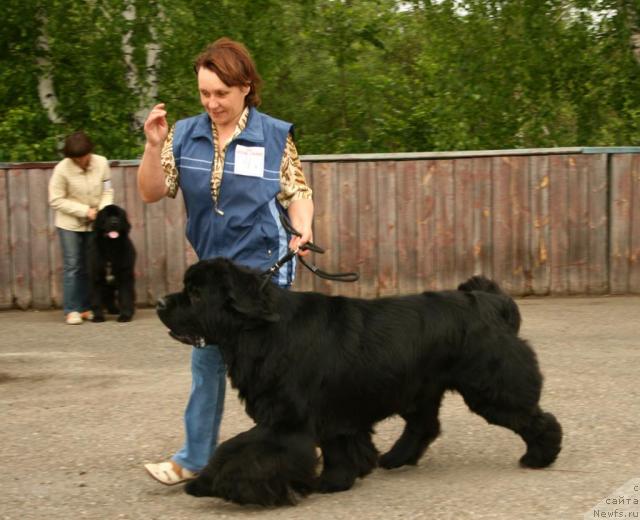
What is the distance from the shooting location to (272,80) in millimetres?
14453

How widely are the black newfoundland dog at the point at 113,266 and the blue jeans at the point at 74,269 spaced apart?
0.15 m

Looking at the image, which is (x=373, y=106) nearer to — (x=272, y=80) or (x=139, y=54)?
(x=272, y=80)

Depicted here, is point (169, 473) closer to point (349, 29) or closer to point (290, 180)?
point (290, 180)

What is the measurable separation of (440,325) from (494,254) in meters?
6.78

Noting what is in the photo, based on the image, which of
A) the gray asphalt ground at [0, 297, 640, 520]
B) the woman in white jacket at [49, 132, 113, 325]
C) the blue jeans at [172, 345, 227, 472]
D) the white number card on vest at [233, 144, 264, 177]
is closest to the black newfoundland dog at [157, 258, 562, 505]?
the gray asphalt ground at [0, 297, 640, 520]

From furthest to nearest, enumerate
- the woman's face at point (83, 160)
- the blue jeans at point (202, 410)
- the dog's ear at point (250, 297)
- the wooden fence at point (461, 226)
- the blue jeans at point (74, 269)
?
1. the wooden fence at point (461, 226)
2. the blue jeans at point (74, 269)
3. the woman's face at point (83, 160)
4. the blue jeans at point (202, 410)
5. the dog's ear at point (250, 297)

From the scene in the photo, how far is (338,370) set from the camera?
4.98 meters

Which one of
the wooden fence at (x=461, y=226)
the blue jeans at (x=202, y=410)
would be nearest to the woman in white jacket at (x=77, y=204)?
the wooden fence at (x=461, y=226)

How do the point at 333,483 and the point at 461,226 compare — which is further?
the point at 461,226

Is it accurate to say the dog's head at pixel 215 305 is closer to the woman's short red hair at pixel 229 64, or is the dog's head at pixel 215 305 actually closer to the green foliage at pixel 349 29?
the woman's short red hair at pixel 229 64

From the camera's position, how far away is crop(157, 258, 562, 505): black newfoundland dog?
4.80 metres

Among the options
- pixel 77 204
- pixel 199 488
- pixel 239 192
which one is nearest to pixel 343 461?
pixel 199 488

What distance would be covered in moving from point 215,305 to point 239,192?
1.98 ft

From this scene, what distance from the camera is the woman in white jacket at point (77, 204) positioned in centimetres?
1069
